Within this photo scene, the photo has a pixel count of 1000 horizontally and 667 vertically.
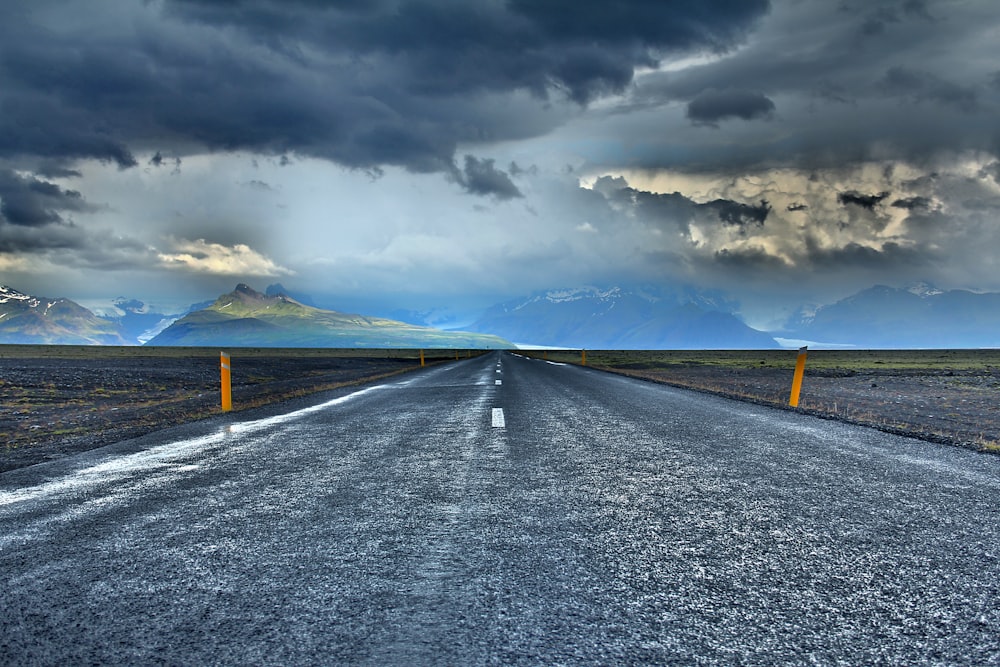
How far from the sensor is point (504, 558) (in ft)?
10.0

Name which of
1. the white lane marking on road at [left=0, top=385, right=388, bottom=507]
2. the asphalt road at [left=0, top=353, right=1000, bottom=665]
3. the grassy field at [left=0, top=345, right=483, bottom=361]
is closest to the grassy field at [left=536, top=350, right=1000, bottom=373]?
the grassy field at [left=0, top=345, right=483, bottom=361]

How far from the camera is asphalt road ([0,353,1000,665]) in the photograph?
2182 millimetres

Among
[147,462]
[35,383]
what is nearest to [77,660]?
[147,462]

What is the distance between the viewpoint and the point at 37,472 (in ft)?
19.2

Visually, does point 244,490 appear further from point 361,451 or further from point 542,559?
point 542,559

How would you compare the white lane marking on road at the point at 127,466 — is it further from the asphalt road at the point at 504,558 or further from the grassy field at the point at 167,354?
the grassy field at the point at 167,354

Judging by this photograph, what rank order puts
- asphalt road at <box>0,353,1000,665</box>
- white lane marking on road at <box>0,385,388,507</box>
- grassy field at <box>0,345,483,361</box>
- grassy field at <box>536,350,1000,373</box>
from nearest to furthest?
1. asphalt road at <box>0,353,1000,665</box>
2. white lane marking on road at <box>0,385,388,507</box>
3. grassy field at <box>536,350,1000,373</box>
4. grassy field at <box>0,345,483,361</box>

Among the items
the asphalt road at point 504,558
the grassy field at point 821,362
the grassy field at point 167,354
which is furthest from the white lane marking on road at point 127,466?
the grassy field at point 821,362

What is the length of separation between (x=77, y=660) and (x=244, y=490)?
2.73 m

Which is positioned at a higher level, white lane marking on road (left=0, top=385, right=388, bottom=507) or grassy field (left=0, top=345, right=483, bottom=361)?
white lane marking on road (left=0, top=385, right=388, bottom=507)

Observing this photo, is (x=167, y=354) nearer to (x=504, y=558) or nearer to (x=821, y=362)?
(x=821, y=362)

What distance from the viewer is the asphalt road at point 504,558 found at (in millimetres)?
2182

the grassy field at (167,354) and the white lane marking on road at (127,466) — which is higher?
the white lane marking on road at (127,466)

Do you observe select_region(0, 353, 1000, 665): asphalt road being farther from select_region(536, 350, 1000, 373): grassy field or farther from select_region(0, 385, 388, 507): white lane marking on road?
select_region(536, 350, 1000, 373): grassy field
